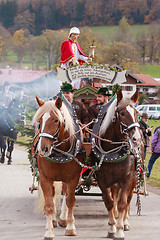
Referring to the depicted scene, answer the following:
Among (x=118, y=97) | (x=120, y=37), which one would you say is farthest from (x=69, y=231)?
(x=120, y=37)

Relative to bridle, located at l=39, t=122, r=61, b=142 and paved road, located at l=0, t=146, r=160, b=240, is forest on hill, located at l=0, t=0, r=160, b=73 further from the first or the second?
bridle, located at l=39, t=122, r=61, b=142

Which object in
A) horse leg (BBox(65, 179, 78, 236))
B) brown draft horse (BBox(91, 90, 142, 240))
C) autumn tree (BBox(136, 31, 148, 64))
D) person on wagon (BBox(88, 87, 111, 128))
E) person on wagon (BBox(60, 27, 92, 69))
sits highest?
autumn tree (BBox(136, 31, 148, 64))

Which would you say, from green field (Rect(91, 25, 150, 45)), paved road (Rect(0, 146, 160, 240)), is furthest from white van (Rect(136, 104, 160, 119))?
paved road (Rect(0, 146, 160, 240))

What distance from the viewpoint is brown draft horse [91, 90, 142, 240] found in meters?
6.07

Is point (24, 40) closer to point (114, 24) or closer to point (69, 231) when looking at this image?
point (114, 24)

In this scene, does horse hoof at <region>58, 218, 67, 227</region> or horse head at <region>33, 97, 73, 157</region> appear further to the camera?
horse hoof at <region>58, 218, 67, 227</region>

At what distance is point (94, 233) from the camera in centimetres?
670

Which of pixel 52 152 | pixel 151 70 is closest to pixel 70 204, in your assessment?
pixel 52 152

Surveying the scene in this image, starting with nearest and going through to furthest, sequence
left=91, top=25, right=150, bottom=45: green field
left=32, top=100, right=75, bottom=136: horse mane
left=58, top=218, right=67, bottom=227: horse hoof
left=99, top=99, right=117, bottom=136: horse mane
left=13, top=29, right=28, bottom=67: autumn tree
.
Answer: left=32, top=100, right=75, bottom=136: horse mane → left=99, top=99, right=117, bottom=136: horse mane → left=58, top=218, right=67, bottom=227: horse hoof → left=13, top=29, right=28, bottom=67: autumn tree → left=91, top=25, right=150, bottom=45: green field

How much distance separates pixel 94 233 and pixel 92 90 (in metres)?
2.90

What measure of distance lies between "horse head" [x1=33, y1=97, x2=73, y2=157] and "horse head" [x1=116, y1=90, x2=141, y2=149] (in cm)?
77

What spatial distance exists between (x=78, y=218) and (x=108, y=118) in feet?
7.42

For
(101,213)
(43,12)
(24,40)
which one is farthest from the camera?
(43,12)

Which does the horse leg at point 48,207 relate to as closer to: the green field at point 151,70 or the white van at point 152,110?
the white van at point 152,110
